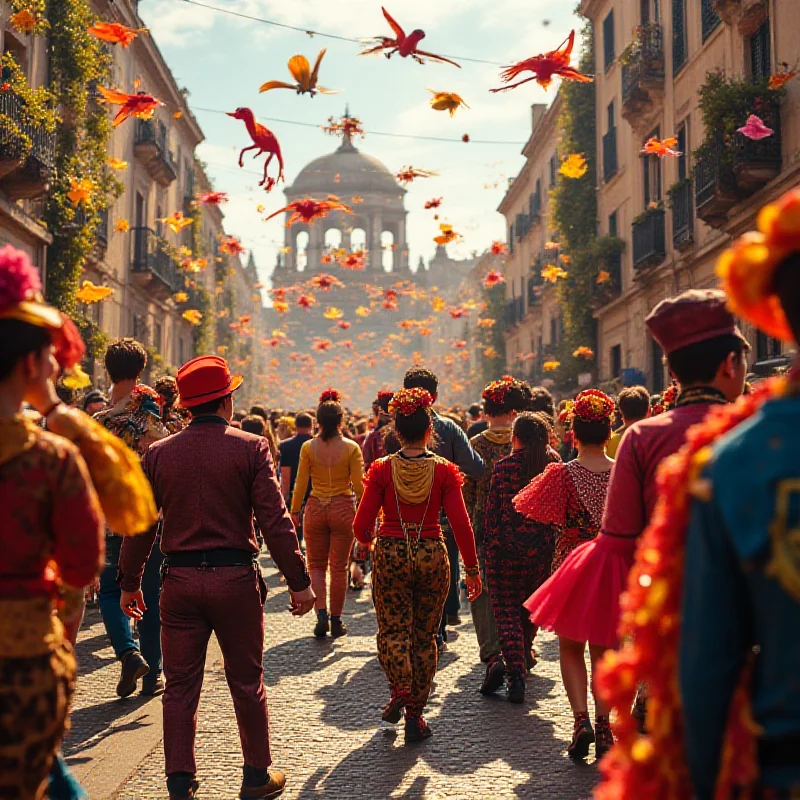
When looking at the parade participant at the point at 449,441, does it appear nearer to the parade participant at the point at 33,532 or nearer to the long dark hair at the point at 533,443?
the long dark hair at the point at 533,443

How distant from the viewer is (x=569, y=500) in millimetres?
5941

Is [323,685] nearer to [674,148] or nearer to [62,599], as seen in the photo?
[62,599]

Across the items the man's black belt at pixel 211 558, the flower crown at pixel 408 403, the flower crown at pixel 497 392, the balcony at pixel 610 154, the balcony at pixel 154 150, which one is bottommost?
the man's black belt at pixel 211 558

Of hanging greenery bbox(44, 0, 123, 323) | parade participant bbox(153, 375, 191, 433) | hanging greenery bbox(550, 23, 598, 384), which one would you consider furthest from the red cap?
hanging greenery bbox(550, 23, 598, 384)

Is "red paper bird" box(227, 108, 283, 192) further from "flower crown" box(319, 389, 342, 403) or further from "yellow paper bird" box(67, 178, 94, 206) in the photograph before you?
"yellow paper bird" box(67, 178, 94, 206)

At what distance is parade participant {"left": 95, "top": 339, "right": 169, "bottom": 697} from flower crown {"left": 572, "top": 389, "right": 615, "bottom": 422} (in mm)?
2541

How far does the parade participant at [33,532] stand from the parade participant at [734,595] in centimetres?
142

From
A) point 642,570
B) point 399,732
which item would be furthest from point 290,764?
point 642,570

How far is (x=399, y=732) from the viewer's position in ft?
20.0

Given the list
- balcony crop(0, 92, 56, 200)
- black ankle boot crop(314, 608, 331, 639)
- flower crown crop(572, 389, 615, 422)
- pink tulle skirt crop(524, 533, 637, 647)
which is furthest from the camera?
balcony crop(0, 92, 56, 200)

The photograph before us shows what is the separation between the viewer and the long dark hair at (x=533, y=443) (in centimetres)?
693

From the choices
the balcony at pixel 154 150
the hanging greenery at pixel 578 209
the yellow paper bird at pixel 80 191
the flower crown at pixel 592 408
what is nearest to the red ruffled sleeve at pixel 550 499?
the flower crown at pixel 592 408

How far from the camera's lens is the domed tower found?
311 ft

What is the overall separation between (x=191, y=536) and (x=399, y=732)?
1959 mm
